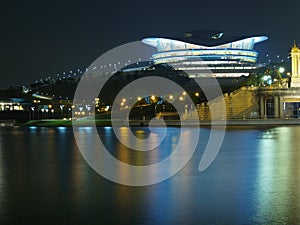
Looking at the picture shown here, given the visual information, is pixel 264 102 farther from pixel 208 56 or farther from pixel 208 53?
pixel 208 53

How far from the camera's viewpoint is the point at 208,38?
9725cm

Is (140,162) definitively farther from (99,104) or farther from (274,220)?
(99,104)

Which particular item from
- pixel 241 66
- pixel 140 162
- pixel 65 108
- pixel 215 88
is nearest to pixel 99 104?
pixel 65 108

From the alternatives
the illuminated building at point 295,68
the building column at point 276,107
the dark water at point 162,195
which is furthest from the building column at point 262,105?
the dark water at point 162,195

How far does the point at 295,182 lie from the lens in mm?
9367

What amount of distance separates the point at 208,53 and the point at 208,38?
6.34 m

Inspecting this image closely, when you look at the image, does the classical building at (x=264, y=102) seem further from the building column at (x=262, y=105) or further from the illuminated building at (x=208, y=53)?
the illuminated building at (x=208, y=53)

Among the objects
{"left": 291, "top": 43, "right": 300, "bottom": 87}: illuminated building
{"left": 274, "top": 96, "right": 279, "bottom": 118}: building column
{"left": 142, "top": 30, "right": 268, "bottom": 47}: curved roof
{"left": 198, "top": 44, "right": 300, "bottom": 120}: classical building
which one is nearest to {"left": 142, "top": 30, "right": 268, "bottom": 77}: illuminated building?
{"left": 142, "top": 30, "right": 268, "bottom": 47}: curved roof

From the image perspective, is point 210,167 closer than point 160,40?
Yes

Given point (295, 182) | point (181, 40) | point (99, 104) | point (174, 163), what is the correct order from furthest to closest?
point (181, 40) < point (99, 104) < point (174, 163) < point (295, 182)

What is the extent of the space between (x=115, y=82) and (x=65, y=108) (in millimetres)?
12443

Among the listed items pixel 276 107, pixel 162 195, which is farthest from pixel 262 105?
pixel 162 195

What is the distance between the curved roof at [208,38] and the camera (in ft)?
310

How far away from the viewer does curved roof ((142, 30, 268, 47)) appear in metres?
94.4
